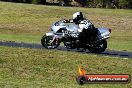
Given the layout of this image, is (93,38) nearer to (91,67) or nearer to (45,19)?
(91,67)

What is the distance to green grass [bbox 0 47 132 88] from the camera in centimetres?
1225

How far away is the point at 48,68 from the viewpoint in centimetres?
1455

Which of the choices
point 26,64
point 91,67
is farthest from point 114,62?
Result: point 26,64

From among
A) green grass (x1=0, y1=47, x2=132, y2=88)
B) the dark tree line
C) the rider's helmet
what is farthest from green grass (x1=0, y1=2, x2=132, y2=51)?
green grass (x1=0, y1=47, x2=132, y2=88)

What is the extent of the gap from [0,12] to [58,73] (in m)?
44.0

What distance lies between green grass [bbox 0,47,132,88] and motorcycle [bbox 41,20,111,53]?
318 centimetres

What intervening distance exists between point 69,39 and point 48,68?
7.45 meters

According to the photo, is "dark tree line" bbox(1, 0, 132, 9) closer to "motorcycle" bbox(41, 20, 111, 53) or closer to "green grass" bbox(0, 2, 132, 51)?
"green grass" bbox(0, 2, 132, 51)

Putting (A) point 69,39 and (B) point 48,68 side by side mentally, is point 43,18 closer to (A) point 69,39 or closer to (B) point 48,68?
(A) point 69,39

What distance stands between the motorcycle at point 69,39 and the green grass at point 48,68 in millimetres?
3176

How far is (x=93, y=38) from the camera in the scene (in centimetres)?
2161

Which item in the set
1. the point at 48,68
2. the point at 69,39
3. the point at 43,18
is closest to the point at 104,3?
the point at 43,18

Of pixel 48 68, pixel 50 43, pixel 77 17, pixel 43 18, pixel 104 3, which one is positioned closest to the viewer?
pixel 48 68

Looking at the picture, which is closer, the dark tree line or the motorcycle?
the motorcycle
